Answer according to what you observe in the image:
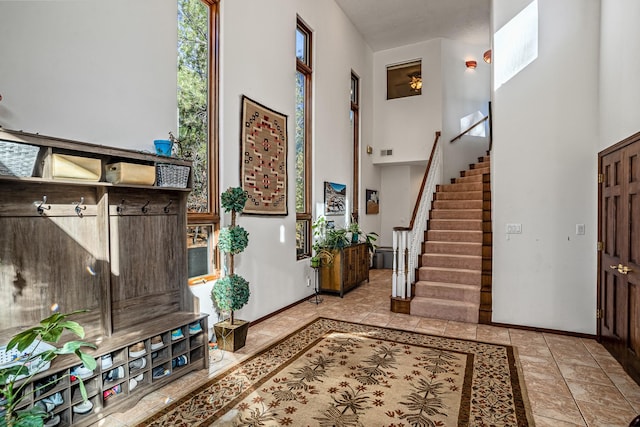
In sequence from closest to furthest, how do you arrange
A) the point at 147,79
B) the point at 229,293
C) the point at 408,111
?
1. the point at 147,79
2. the point at 229,293
3. the point at 408,111

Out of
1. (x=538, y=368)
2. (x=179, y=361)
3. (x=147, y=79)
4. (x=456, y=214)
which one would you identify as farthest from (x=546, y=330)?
(x=147, y=79)

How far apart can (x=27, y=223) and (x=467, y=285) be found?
4964mm

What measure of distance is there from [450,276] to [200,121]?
4009mm

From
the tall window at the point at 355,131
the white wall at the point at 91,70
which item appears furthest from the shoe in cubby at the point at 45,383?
the tall window at the point at 355,131

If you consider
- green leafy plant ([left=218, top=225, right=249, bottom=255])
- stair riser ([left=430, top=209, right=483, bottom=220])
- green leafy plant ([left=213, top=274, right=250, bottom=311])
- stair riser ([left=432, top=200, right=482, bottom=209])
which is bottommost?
green leafy plant ([left=213, top=274, right=250, bottom=311])

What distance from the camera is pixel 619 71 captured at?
3.32m

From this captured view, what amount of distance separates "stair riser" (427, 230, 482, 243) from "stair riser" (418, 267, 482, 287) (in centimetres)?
82

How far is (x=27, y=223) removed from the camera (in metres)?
2.26

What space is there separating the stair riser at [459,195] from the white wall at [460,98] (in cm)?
114

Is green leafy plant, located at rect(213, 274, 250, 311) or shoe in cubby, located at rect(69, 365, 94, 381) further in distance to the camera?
green leafy plant, located at rect(213, 274, 250, 311)

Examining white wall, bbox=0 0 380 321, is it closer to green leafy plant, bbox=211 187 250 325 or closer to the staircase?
green leafy plant, bbox=211 187 250 325

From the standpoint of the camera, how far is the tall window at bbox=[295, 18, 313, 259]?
5.69 metres

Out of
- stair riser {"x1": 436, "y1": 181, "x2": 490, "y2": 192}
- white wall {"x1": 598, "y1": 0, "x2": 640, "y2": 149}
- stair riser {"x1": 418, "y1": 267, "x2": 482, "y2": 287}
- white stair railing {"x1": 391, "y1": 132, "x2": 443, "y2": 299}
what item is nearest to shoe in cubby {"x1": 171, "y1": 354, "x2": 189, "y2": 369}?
white stair railing {"x1": 391, "y1": 132, "x2": 443, "y2": 299}

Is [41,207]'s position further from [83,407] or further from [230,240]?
[230,240]
